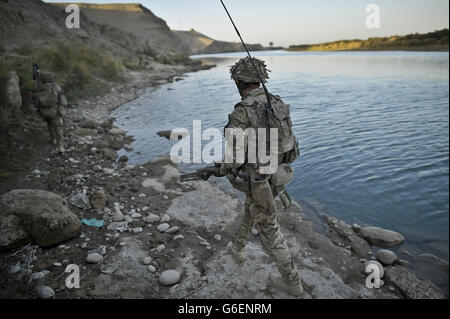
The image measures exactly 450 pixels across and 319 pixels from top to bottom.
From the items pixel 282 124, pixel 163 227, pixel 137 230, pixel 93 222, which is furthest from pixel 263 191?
pixel 93 222

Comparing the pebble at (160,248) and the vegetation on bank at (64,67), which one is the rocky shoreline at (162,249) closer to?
the pebble at (160,248)

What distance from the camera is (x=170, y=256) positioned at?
12.0ft

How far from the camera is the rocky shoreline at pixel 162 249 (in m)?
3.07

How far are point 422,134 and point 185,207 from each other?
27.7 ft

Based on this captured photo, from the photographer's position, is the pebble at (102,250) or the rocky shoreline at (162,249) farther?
the pebble at (102,250)

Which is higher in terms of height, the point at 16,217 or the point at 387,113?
the point at 387,113

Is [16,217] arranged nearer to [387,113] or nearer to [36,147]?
[36,147]

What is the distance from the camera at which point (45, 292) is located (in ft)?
9.39

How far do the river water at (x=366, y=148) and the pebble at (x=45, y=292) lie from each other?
14.4 ft

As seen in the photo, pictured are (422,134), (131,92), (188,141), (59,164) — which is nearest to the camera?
(59,164)

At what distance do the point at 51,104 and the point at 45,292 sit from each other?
520 cm

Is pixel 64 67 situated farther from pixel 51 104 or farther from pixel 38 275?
pixel 38 275

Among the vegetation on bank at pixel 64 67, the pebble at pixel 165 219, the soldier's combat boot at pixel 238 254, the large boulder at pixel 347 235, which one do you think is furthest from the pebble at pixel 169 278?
the vegetation on bank at pixel 64 67
